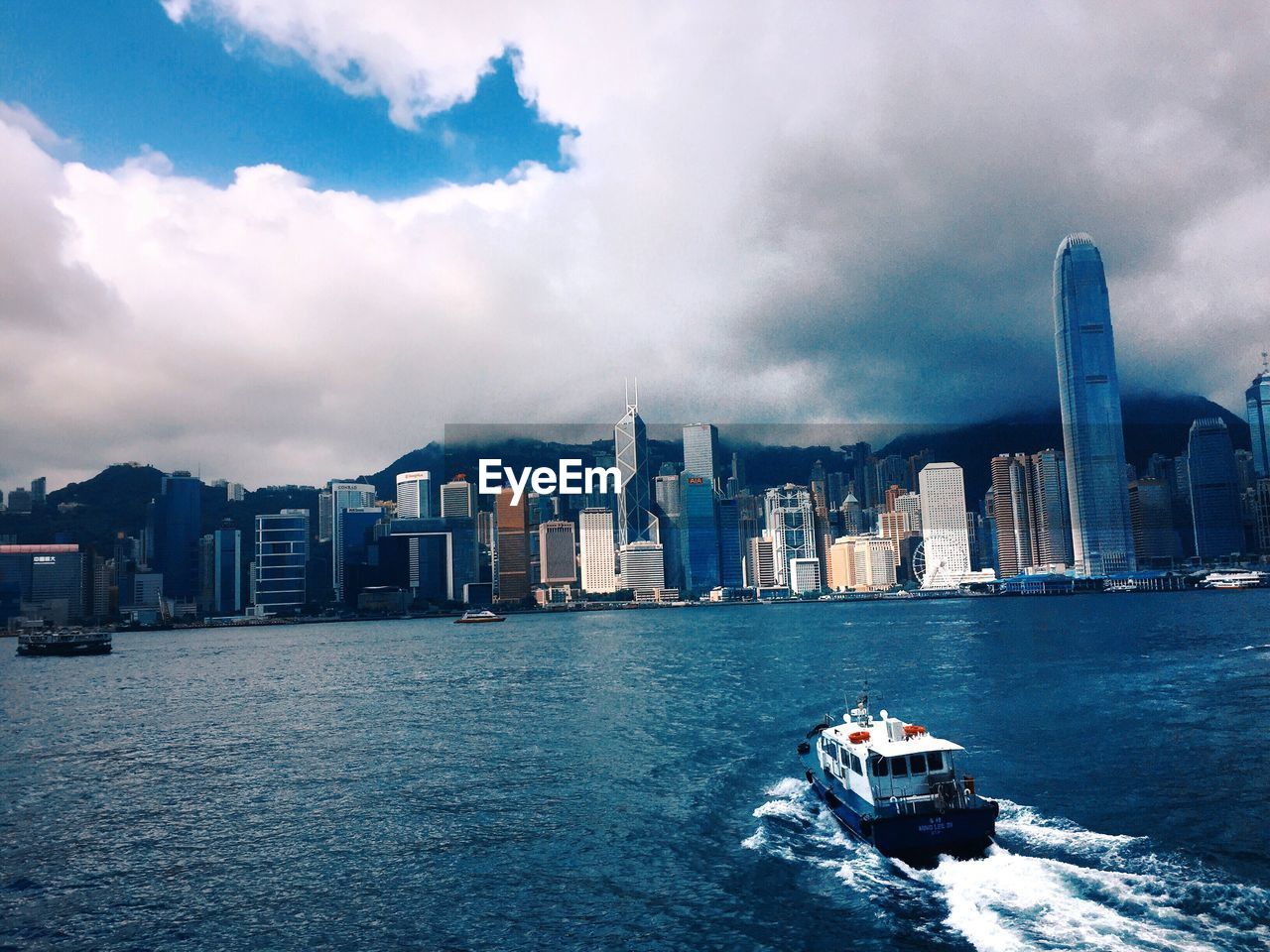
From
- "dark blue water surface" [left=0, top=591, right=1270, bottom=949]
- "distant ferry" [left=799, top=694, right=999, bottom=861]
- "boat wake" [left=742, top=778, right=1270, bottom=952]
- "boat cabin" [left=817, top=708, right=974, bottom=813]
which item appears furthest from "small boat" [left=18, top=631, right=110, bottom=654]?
"boat cabin" [left=817, top=708, right=974, bottom=813]

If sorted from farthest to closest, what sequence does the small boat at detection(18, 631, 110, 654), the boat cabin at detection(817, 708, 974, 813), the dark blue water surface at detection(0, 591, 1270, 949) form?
the small boat at detection(18, 631, 110, 654)
the boat cabin at detection(817, 708, 974, 813)
the dark blue water surface at detection(0, 591, 1270, 949)

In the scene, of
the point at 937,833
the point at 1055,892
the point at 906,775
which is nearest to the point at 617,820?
the point at 906,775

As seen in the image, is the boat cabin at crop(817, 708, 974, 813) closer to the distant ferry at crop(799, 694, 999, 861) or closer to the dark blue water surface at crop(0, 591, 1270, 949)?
the distant ferry at crop(799, 694, 999, 861)

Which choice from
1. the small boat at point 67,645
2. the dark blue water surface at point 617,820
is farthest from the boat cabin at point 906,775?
the small boat at point 67,645

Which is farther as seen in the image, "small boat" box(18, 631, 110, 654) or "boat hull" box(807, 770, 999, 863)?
"small boat" box(18, 631, 110, 654)

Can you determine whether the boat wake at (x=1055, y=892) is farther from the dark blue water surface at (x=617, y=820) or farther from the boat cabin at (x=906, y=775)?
the boat cabin at (x=906, y=775)

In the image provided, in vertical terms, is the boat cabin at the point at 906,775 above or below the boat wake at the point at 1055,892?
above
